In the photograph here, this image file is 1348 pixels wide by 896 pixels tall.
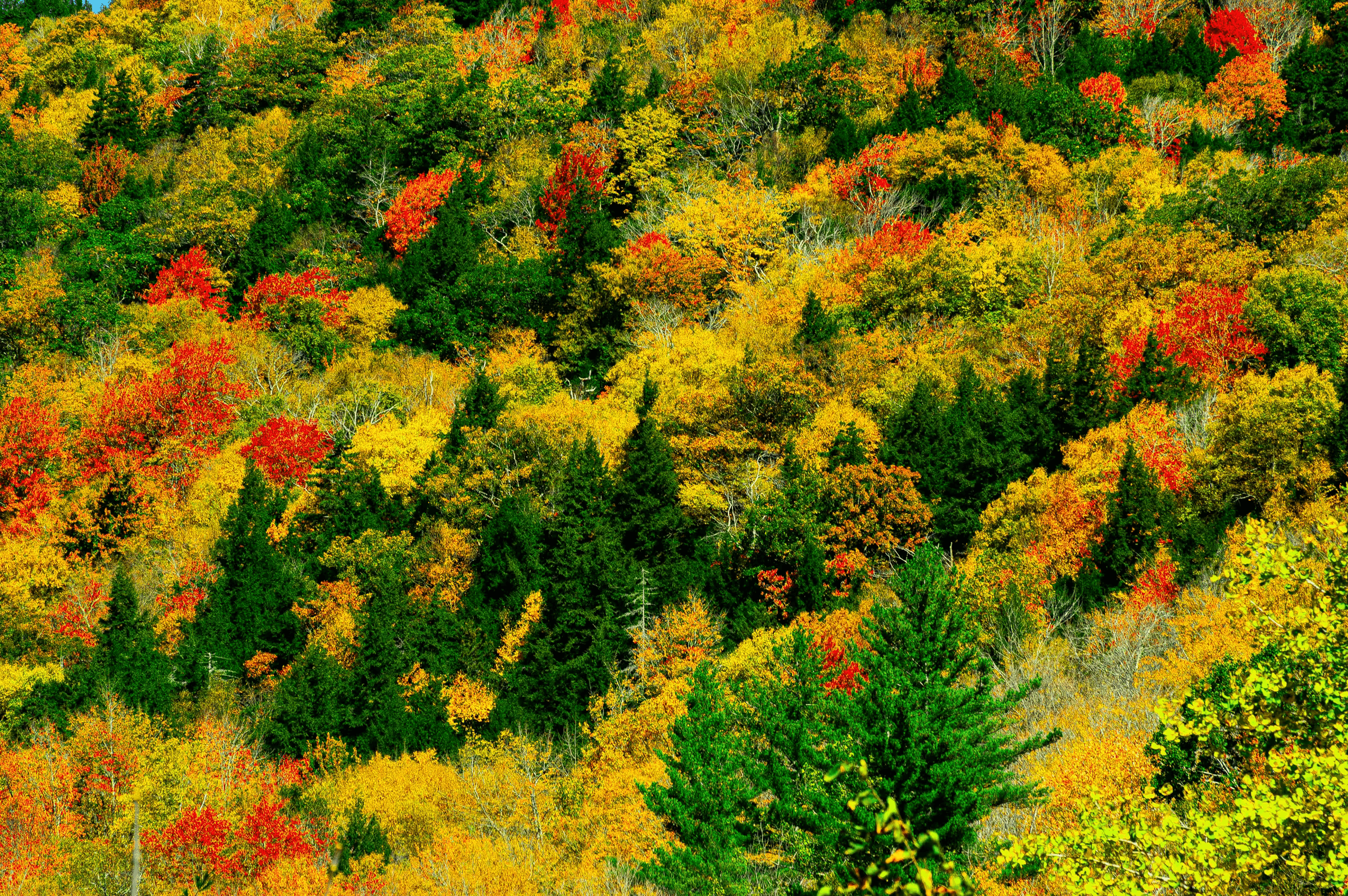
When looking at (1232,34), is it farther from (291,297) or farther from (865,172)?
(291,297)

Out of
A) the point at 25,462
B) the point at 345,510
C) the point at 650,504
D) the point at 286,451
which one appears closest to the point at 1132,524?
the point at 650,504

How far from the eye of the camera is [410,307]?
6544 centimetres

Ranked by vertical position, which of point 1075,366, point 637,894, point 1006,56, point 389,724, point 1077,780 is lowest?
point 389,724

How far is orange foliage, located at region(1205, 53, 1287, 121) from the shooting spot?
201 ft

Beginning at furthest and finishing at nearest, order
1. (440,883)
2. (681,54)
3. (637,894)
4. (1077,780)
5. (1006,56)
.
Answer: (681,54)
(1006,56)
(440,883)
(637,894)
(1077,780)

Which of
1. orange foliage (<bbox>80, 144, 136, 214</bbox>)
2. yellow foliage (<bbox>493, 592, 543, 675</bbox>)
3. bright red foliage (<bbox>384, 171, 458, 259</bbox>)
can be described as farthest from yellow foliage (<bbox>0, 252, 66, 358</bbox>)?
yellow foliage (<bbox>493, 592, 543, 675</bbox>)

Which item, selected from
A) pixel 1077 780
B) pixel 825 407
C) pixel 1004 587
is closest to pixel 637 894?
pixel 1077 780

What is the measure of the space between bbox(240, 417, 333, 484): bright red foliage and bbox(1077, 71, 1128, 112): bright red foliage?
4139cm

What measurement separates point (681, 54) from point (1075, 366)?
42.5 meters

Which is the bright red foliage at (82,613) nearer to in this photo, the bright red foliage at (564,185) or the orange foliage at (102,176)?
the bright red foliage at (564,185)

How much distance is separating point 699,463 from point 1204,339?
19.7 meters

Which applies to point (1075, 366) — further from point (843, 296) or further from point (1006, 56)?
point (1006, 56)

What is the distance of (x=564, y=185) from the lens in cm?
6769

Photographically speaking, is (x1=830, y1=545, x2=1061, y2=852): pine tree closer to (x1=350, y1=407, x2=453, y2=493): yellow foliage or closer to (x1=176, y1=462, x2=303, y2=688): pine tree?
(x1=176, y1=462, x2=303, y2=688): pine tree
